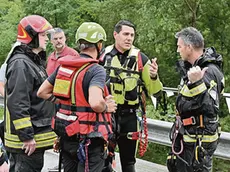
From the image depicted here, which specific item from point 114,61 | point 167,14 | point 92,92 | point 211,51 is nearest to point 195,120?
point 211,51

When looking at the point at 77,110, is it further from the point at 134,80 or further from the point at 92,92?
the point at 134,80

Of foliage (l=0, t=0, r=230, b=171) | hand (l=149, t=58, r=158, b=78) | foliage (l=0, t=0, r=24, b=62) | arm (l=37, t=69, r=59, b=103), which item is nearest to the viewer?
arm (l=37, t=69, r=59, b=103)

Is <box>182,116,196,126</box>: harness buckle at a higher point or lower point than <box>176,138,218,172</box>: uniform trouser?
higher

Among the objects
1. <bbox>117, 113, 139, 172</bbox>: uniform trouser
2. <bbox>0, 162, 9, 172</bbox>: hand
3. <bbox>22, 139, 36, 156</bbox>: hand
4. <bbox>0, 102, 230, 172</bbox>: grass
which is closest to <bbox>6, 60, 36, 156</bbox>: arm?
<bbox>22, 139, 36, 156</bbox>: hand

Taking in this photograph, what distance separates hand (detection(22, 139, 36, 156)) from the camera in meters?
4.03

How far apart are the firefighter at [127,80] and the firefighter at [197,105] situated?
0.87m

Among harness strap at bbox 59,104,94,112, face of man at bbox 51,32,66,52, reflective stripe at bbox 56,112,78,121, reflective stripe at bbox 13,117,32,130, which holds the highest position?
face of man at bbox 51,32,66,52

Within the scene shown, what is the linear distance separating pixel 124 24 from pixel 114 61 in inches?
18.9

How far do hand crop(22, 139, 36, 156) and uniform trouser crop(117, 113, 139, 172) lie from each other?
1.33 meters

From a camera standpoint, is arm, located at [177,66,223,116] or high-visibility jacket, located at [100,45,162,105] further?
high-visibility jacket, located at [100,45,162,105]

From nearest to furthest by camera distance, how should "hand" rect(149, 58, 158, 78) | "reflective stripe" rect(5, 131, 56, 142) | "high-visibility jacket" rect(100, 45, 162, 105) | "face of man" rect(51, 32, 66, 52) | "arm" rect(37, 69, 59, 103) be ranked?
"arm" rect(37, 69, 59, 103) → "reflective stripe" rect(5, 131, 56, 142) → "hand" rect(149, 58, 158, 78) → "high-visibility jacket" rect(100, 45, 162, 105) → "face of man" rect(51, 32, 66, 52)

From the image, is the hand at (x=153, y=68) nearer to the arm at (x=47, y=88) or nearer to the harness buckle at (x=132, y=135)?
the harness buckle at (x=132, y=135)

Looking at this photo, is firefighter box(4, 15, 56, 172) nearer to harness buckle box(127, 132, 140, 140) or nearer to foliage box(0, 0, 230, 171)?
harness buckle box(127, 132, 140, 140)

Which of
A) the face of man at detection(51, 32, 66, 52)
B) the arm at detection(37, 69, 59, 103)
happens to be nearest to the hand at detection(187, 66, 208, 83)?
the arm at detection(37, 69, 59, 103)
